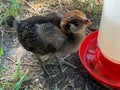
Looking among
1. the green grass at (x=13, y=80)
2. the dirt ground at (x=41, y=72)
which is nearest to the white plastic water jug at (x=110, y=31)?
the dirt ground at (x=41, y=72)

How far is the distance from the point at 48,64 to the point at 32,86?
0.24 meters

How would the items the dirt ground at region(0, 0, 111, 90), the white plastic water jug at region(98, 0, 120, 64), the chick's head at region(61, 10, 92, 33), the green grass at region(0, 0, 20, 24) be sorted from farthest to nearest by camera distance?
the green grass at region(0, 0, 20, 24) < the dirt ground at region(0, 0, 111, 90) < the chick's head at region(61, 10, 92, 33) < the white plastic water jug at region(98, 0, 120, 64)

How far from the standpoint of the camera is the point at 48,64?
106 inches

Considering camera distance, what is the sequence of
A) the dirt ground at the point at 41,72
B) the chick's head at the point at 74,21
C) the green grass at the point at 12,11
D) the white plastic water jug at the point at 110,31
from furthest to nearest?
the green grass at the point at 12,11 < the dirt ground at the point at 41,72 < the chick's head at the point at 74,21 < the white plastic water jug at the point at 110,31

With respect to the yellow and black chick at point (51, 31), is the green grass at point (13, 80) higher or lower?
lower

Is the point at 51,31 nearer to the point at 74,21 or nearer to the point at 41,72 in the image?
the point at 74,21

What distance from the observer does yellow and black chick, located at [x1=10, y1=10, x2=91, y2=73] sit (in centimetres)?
241

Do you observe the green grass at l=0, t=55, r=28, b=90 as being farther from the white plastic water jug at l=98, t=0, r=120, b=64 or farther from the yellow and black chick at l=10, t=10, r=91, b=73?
the white plastic water jug at l=98, t=0, r=120, b=64

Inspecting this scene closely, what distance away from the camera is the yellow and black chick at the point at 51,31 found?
2.41 metres

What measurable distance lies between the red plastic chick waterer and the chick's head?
0.12m

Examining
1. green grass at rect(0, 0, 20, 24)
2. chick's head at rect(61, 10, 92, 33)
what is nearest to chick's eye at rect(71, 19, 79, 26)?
chick's head at rect(61, 10, 92, 33)

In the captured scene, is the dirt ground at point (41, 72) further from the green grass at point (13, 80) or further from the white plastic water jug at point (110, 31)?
the white plastic water jug at point (110, 31)

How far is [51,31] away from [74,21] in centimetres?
16

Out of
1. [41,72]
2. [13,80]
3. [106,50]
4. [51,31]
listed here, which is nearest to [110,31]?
[106,50]
